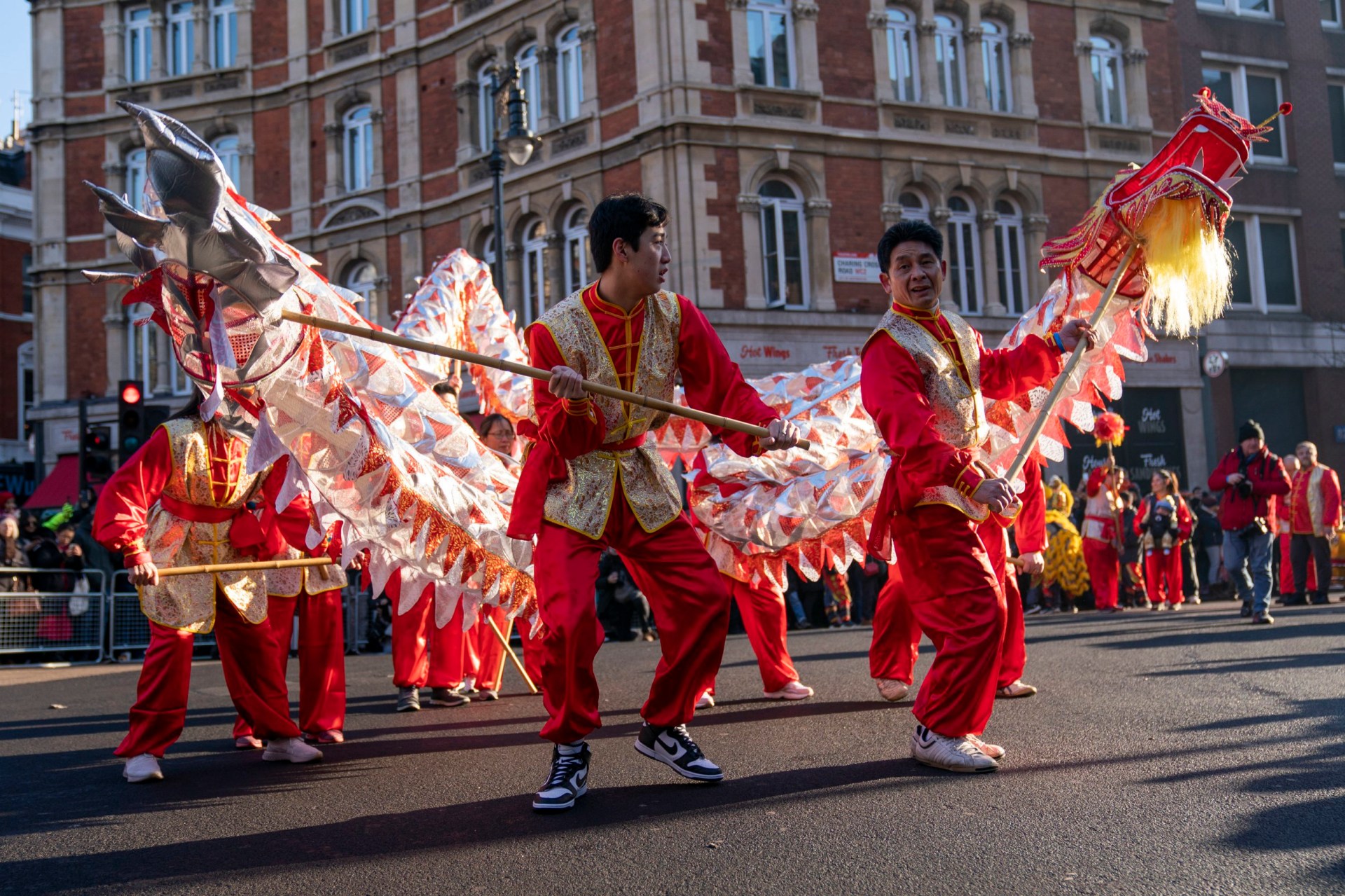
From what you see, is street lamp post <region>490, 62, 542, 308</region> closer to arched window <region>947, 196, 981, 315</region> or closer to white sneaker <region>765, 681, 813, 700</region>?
white sneaker <region>765, 681, 813, 700</region>

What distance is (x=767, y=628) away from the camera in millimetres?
6871

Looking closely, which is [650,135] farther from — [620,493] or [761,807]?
[761,807]

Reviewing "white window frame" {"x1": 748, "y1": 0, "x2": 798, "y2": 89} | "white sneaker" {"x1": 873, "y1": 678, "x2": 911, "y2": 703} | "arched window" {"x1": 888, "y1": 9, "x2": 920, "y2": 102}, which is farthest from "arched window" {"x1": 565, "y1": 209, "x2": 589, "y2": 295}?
"white sneaker" {"x1": 873, "y1": 678, "x2": 911, "y2": 703}

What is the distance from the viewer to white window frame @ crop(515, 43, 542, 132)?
22.9m

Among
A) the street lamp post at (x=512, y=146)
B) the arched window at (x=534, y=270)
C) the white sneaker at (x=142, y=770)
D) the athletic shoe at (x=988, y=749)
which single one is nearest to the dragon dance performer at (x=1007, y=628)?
the athletic shoe at (x=988, y=749)

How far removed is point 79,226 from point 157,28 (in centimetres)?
465

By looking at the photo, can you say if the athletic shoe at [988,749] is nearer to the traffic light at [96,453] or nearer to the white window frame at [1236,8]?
the traffic light at [96,453]

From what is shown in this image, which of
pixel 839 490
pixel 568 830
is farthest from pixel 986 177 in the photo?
pixel 568 830

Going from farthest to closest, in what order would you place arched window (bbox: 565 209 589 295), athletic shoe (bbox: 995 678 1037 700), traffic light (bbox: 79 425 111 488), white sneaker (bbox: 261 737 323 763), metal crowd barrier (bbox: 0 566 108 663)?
arched window (bbox: 565 209 589 295) → traffic light (bbox: 79 425 111 488) → metal crowd barrier (bbox: 0 566 108 663) → athletic shoe (bbox: 995 678 1037 700) → white sneaker (bbox: 261 737 323 763)

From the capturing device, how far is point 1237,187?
82.1ft

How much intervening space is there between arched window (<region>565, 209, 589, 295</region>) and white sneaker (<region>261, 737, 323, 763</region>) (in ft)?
55.1

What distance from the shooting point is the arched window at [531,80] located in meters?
23.0

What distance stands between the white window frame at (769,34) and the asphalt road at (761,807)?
16433mm

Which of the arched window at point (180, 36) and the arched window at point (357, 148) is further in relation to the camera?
the arched window at point (180, 36)
